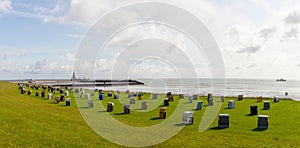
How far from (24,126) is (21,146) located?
17.1 feet

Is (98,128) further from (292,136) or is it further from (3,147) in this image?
(292,136)

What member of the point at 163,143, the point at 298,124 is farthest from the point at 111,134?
the point at 298,124

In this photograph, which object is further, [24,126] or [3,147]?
[24,126]

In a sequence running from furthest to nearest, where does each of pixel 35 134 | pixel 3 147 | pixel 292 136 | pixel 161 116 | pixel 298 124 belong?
pixel 161 116 → pixel 298 124 → pixel 292 136 → pixel 35 134 → pixel 3 147

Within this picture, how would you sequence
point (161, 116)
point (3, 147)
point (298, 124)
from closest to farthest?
point (3, 147) → point (298, 124) → point (161, 116)

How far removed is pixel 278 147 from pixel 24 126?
→ 1729cm

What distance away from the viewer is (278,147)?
60.9ft

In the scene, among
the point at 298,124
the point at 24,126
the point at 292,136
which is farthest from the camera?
the point at 298,124

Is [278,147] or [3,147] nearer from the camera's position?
[3,147]

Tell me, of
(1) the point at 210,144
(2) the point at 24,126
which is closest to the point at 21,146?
(2) the point at 24,126

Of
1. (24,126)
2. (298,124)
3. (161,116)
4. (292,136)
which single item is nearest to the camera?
(24,126)

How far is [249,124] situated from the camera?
27859mm

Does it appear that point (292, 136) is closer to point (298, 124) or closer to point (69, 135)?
point (298, 124)

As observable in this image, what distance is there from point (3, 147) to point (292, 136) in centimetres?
2011
